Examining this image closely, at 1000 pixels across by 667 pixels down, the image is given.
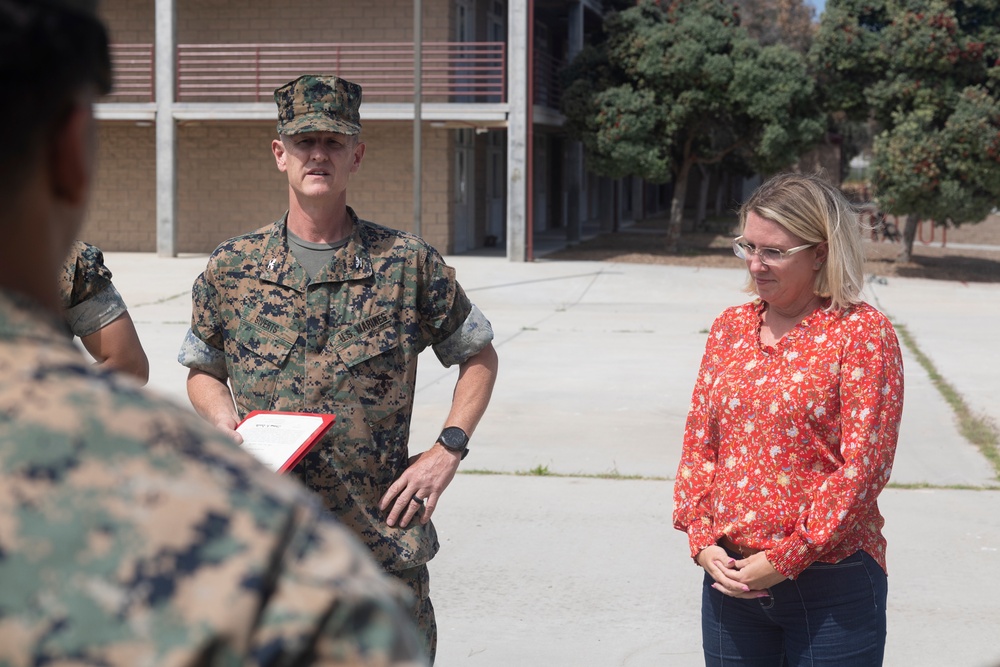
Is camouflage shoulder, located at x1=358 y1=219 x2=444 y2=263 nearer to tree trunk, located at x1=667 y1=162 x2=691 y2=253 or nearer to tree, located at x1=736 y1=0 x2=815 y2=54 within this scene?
tree trunk, located at x1=667 y1=162 x2=691 y2=253

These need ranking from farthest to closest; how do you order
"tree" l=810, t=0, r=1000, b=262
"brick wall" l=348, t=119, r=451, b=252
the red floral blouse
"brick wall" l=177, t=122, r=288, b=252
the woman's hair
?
"brick wall" l=177, t=122, r=288, b=252
"brick wall" l=348, t=119, r=451, b=252
"tree" l=810, t=0, r=1000, b=262
the woman's hair
the red floral blouse

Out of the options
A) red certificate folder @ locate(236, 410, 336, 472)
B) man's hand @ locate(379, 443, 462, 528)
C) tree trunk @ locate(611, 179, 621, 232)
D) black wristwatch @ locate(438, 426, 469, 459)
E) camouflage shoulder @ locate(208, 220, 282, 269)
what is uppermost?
tree trunk @ locate(611, 179, 621, 232)

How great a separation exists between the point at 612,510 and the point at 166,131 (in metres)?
18.5

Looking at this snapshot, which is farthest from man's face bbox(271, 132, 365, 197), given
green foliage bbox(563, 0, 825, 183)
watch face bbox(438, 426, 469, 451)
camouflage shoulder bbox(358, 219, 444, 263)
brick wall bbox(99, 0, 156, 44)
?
brick wall bbox(99, 0, 156, 44)

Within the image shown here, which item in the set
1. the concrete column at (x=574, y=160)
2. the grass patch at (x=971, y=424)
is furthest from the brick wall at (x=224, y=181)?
the grass patch at (x=971, y=424)

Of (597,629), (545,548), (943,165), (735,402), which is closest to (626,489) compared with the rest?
(545,548)

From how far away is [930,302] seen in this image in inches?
675

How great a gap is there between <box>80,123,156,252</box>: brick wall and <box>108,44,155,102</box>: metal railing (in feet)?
2.65

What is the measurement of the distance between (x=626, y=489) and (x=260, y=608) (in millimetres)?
6107

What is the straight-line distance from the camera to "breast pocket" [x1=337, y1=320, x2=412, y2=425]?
3129mm

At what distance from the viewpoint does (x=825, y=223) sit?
298 centimetres

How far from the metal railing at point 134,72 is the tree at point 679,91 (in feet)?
27.3

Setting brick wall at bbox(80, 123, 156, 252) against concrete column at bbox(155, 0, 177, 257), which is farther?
brick wall at bbox(80, 123, 156, 252)

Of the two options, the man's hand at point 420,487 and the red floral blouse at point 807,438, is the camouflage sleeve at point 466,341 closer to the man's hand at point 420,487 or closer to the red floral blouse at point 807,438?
the man's hand at point 420,487
